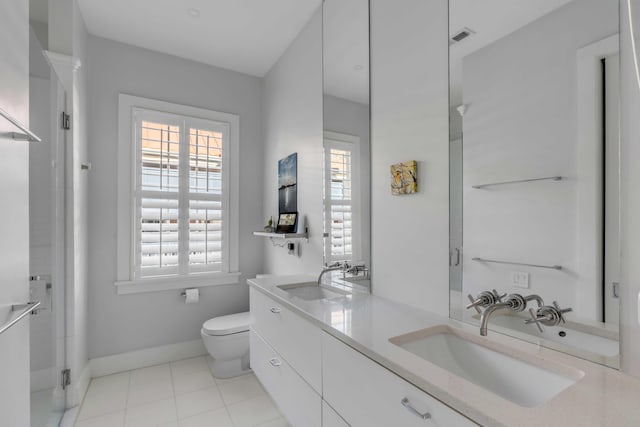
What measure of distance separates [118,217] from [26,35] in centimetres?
178

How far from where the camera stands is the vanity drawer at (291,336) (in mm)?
1355

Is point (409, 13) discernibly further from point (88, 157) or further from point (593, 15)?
point (88, 157)

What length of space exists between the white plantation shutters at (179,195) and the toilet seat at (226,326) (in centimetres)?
59

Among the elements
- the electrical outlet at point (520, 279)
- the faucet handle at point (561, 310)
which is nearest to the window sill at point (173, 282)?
the electrical outlet at point (520, 279)

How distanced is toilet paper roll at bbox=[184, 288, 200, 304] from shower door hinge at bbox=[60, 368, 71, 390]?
3.17 ft

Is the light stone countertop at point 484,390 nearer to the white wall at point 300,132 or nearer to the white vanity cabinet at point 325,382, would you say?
the white vanity cabinet at point 325,382

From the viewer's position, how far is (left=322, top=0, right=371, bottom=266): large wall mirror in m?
1.92

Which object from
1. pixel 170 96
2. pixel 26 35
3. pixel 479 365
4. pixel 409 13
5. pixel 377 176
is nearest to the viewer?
pixel 479 365

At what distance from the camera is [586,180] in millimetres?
921

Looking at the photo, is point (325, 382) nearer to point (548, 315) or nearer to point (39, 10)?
point (548, 315)

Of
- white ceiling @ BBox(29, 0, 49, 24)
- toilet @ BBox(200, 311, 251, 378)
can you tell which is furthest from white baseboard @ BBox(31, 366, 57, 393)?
white ceiling @ BBox(29, 0, 49, 24)

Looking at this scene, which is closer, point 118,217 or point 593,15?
point 593,15

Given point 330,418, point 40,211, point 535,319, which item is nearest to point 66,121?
point 40,211

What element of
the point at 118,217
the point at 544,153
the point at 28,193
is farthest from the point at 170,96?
the point at 544,153
